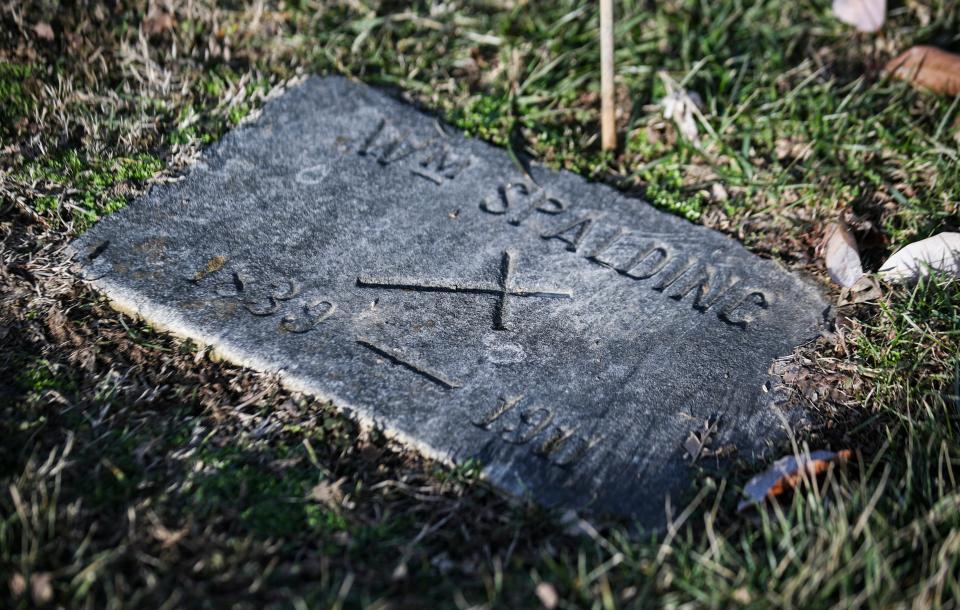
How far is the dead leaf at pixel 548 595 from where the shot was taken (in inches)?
71.1

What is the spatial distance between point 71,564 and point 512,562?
102cm

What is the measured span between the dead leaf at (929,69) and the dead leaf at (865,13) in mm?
260

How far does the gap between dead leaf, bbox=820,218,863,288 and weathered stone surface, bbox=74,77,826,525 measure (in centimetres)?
13

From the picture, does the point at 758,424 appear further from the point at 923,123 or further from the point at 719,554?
the point at 923,123

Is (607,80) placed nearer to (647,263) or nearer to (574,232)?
(574,232)

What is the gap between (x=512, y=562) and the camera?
2031mm

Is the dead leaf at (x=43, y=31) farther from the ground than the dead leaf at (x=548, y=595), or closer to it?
farther from the ground

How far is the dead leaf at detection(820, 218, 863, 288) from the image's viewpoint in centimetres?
267

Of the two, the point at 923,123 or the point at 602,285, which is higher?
the point at 923,123

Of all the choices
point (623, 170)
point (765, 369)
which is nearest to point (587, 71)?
point (623, 170)

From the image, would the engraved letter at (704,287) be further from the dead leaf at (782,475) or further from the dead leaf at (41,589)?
the dead leaf at (41,589)

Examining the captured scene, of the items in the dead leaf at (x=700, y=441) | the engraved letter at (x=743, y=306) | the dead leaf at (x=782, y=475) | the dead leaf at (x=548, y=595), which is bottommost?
the dead leaf at (x=548, y=595)

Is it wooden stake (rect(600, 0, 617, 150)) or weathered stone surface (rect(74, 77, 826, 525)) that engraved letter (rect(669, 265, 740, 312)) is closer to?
weathered stone surface (rect(74, 77, 826, 525))

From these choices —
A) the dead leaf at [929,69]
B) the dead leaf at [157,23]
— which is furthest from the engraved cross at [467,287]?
the dead leaf at [929,69]
